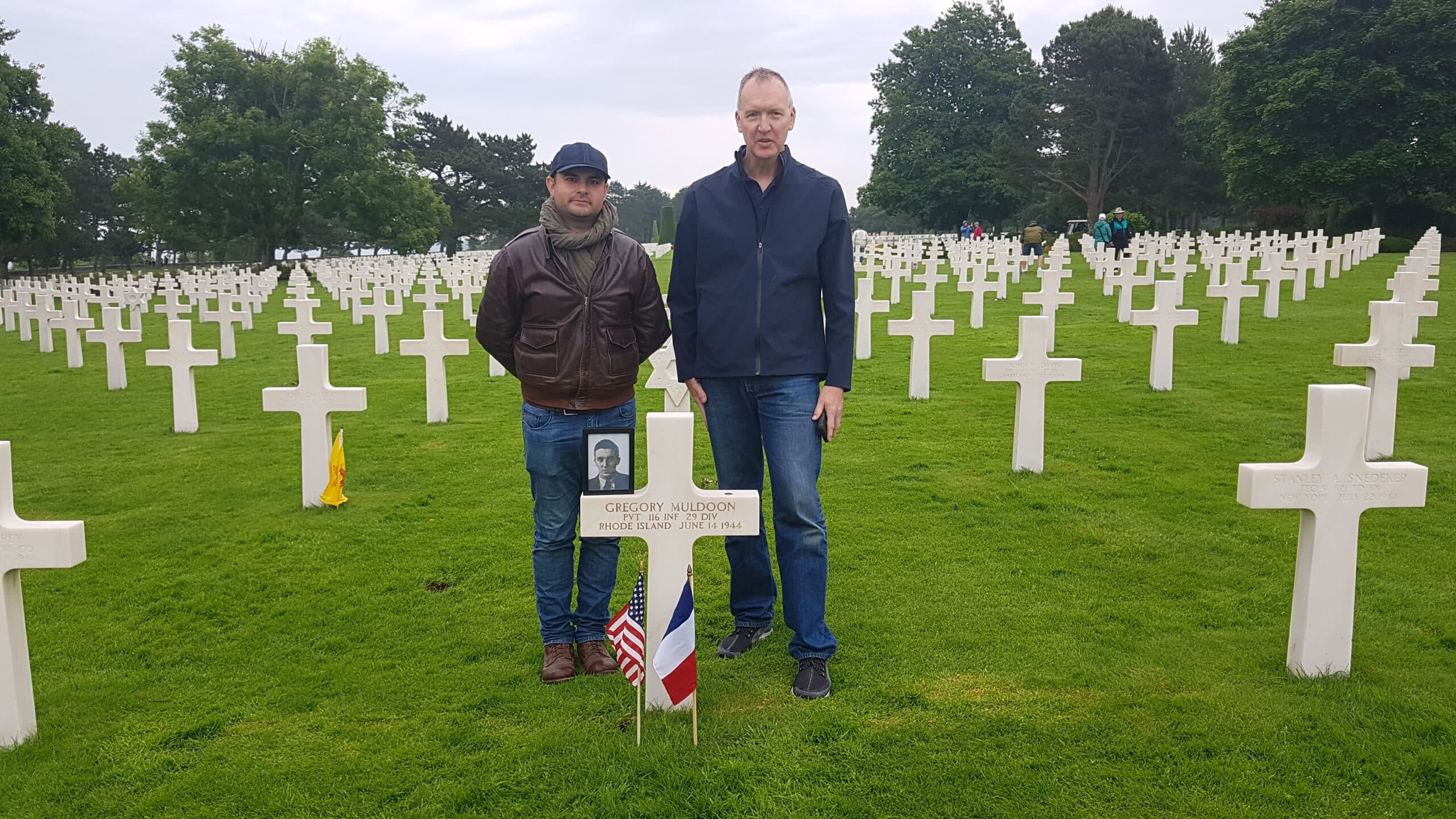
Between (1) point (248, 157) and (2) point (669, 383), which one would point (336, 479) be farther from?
(1) point (248, 157)

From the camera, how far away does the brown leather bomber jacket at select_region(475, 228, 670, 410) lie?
365 centimetres

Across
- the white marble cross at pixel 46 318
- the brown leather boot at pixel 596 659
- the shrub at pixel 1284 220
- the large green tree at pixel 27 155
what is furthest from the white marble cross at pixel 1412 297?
the large green tree at pixel 27 155

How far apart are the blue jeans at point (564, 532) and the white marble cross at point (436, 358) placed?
570cm

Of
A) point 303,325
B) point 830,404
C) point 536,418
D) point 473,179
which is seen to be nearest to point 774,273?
point 830,404

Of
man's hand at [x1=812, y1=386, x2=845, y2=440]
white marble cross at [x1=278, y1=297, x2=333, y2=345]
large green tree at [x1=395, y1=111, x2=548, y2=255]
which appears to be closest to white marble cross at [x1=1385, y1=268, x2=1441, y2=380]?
man's hand at [x1=812, y1=386, x2=845, y2=440]

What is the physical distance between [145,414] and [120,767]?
26.5 feet

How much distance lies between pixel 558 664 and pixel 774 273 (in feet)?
5.26

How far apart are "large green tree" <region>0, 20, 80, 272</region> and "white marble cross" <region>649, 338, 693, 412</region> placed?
35767 millimetres

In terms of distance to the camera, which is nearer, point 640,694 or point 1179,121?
point 640,694

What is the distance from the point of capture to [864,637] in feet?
13.4

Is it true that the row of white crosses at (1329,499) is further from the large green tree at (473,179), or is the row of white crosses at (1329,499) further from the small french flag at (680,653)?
the large green tree at (473,179)

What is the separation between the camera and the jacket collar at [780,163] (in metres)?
3.54

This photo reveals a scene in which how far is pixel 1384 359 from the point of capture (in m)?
6.41

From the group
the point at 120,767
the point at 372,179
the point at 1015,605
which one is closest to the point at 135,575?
the point at 120,767
